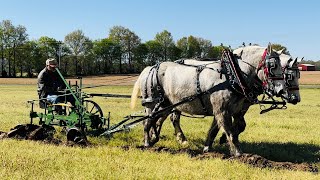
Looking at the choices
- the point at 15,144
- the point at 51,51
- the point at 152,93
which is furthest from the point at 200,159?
the point at 51,51

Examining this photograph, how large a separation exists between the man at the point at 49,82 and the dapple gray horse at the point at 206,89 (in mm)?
3267

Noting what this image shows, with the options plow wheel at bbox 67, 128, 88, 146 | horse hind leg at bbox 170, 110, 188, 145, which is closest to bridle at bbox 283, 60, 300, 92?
horse hind leg at bbox 170, 110, 188, 145

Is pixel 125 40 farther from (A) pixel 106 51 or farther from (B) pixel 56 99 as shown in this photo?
(B) pixel 56 99

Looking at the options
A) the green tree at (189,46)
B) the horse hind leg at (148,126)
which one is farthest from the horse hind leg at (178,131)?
the green tree at (189,46)

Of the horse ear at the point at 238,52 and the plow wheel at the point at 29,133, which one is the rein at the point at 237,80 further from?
the plow wheel at the point at 29,133

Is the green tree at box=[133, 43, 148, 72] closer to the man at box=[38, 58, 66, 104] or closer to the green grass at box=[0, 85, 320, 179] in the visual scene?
the man at box=[38, 58, 66, 104]

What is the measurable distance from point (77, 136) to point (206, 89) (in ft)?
11.9

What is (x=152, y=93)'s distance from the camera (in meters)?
10.9

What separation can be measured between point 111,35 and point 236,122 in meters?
121

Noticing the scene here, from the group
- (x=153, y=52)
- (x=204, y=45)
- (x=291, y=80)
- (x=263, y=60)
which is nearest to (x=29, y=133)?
(x=263, y=60)

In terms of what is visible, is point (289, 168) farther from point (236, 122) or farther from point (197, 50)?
point (197, 50)

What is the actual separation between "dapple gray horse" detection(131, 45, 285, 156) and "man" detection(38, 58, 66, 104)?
3267mm

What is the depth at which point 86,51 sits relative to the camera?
11781cm

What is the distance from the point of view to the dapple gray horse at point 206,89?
9070mm
